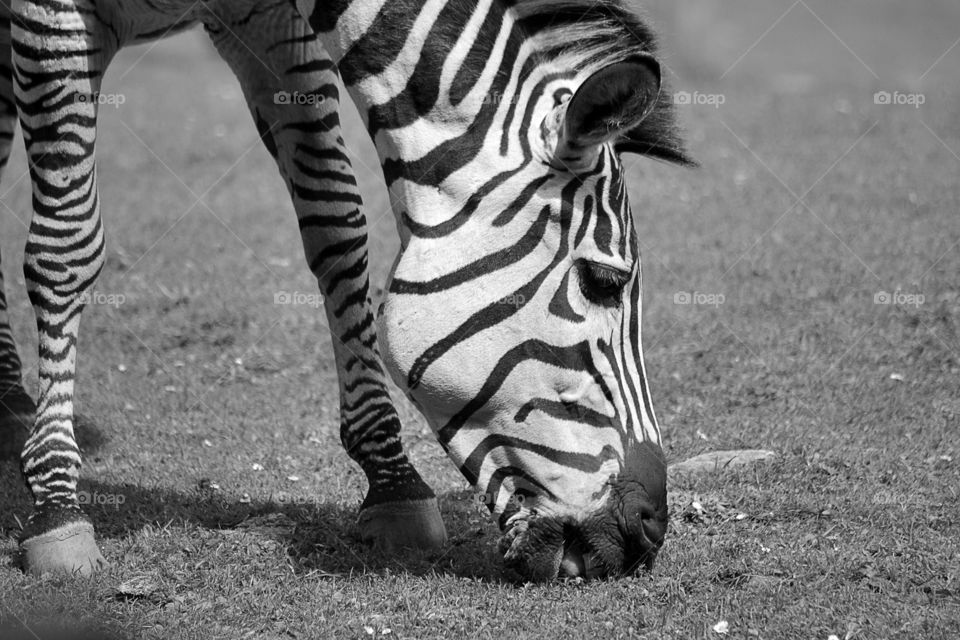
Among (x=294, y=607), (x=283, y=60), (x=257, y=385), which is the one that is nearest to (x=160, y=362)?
(x=257, y=385)

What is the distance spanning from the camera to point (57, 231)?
183 inches

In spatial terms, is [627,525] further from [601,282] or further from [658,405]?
[658,405]

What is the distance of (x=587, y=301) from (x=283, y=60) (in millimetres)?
2273

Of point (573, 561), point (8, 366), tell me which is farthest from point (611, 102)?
point (8, 366)

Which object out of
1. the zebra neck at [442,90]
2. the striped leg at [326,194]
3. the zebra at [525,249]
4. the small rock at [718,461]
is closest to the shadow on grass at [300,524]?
the striped leg at [326,194]

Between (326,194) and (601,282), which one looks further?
(326,194)

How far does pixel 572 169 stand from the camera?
12.3ft

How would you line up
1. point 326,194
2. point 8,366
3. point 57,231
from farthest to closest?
1. point 8,366
2. point 326,194
3. point 57,231

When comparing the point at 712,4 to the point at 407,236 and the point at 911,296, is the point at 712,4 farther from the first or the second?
the point at 407,236

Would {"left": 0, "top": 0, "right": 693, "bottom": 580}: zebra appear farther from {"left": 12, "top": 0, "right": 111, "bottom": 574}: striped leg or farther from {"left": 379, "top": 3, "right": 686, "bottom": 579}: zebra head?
{"left": 12, "top": 0, "right": 111, "bottom": 574}: striped leg

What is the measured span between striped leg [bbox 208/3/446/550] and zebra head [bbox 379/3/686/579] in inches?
49.5

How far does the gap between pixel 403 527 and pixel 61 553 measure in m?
1.46

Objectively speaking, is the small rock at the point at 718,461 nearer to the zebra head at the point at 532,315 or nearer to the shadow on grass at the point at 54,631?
the zebra head at the point at 532,315

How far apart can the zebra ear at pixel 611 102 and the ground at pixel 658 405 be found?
0.71 metres
